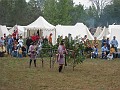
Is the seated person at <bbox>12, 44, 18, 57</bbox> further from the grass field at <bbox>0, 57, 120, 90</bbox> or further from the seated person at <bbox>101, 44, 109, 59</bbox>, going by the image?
the grass field at <bbox>0, 57, 120, 90</bbox>

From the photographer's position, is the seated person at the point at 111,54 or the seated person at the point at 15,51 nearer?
the seated person at the point at 111,54

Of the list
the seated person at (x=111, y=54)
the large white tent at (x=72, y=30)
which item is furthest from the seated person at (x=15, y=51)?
the large white tent at (x=72, y=30)

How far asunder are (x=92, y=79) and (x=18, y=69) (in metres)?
4.27

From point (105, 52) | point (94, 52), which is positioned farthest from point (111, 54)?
point (94, 52)

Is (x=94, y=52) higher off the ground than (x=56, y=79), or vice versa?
(x=94, y=52)

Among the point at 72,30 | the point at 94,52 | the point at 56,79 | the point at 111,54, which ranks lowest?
the point at 56,79

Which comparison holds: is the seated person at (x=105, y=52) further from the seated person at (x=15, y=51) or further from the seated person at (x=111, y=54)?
the seated person at (x=15, y=51)

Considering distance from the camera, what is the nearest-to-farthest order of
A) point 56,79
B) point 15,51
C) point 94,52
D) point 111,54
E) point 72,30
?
point 56,79 < point 111,54 < point 15,51 < point 94,52 < point 72,30

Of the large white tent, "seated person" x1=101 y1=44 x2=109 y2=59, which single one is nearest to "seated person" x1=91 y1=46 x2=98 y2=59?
"seated person" x1=101 y1=44 x2=109 y2=59

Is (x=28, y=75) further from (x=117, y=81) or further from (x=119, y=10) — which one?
(x=119, y=10)

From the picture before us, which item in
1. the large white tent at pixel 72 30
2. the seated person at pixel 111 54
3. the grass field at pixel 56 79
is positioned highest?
the large white tent at pixel 72 30

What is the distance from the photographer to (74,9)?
7631 centimetres

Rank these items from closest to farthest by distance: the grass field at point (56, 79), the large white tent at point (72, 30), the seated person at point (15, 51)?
the grass field at point (56, 79), the seated person at point (15, 51), the large white tent at point (72, 30)

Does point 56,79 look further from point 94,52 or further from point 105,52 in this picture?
point 94,52
